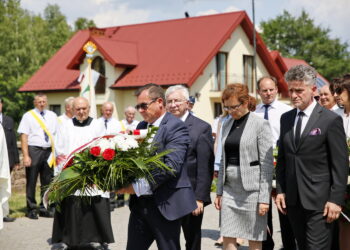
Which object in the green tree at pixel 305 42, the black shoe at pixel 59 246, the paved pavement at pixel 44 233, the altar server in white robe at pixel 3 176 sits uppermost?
the green tree at pixel 305 42

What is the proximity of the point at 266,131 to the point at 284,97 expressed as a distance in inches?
1395

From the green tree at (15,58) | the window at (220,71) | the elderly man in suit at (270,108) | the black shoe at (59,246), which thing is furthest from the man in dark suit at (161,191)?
the green tree at (15,58)

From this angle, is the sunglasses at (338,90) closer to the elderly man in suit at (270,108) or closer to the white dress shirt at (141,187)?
the elderly man in suit at (270,108)

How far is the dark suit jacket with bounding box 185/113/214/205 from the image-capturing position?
573 centimetres

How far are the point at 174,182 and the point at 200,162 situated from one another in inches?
54.5

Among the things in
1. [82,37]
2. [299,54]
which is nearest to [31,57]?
[82,37]

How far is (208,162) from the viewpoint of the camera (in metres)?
5.84

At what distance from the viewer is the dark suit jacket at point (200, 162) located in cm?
573

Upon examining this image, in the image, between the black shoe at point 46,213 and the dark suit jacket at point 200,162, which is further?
the black shoe at point 46,213

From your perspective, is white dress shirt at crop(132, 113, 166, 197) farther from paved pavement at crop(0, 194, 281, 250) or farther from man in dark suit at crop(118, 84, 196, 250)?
→ paved pavement at crop(0, 194, 281, 250)

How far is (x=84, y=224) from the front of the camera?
7348 millimetres

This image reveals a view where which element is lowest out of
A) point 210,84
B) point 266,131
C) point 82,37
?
point 266,131

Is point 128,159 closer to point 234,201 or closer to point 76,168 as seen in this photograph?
point 76,168

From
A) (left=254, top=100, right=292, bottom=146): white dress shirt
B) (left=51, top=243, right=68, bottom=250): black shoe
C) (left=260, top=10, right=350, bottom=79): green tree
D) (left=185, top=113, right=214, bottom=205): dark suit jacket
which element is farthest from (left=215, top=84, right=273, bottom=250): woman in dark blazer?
(left=260, top=10, right=350, bottom=79): green tree
